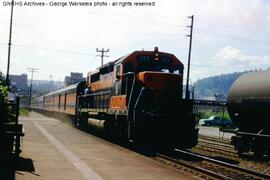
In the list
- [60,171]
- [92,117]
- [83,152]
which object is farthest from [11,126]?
[92,117]

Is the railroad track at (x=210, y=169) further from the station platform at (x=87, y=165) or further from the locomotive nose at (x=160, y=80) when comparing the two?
the locomotive nose at (x=160, y=80)

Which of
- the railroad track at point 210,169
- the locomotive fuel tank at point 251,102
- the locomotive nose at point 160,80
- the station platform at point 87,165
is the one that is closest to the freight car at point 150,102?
the locomotive nose at point 160,80

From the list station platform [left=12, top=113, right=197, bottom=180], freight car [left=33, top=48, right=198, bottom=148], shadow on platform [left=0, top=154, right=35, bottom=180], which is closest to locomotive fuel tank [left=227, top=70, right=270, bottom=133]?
freight car [left=33, top=48, right=198, bottom=148]

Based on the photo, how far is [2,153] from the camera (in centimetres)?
1356

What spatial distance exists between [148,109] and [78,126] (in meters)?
16.3

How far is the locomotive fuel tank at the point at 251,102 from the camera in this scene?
693 inches

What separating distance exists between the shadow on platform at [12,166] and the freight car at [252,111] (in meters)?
9.31

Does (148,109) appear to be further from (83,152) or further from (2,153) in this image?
(2,153)

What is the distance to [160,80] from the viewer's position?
1884cm

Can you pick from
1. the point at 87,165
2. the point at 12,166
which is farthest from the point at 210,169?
the point at 12,166

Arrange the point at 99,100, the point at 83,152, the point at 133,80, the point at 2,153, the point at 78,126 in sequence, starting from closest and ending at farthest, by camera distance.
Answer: the point at 2,153, the point at 83,152, the point at 133,80, the point at 99,100, the point at 78,126

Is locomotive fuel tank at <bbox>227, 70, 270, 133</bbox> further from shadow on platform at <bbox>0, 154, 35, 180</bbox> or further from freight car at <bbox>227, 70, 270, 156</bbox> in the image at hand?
shadow on platform at <bbox>0, 154, 35, 180</bbox>

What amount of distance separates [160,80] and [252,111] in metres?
4.05

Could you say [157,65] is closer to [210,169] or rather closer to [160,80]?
[160,80]
